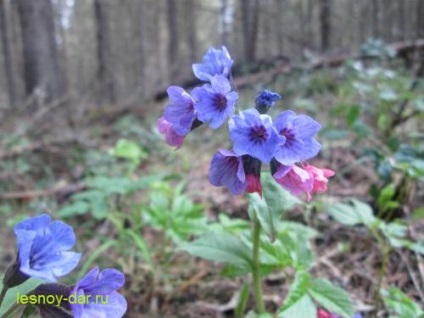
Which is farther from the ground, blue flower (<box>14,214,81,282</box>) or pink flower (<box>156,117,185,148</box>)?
pink flower (<box>156,117,185,148</box>)

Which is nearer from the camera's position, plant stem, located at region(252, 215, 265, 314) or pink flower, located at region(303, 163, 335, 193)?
pink flower, located at region(303, 163, 335, 193)

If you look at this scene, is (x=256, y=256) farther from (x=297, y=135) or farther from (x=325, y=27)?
(x=325, y=27)

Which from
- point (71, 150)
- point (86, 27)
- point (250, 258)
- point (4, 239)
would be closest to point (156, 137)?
point (71, 150)

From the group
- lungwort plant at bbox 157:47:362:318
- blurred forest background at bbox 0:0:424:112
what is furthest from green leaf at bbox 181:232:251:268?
blurred forest background at bbox 0:0:424:112

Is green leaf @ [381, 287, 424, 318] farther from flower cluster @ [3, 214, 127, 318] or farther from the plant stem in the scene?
flower cluster @ [3, 214, 127, 318]

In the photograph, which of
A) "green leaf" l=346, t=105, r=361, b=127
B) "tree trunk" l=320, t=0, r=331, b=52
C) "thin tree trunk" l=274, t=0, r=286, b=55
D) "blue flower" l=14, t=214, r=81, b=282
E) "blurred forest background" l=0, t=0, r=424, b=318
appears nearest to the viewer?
"blue flower" l=14, t=214, r=81, b=282

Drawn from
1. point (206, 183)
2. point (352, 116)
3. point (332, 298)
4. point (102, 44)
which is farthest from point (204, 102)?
point (102, 44)

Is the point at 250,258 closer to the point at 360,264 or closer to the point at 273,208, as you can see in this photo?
the point at 273,208
